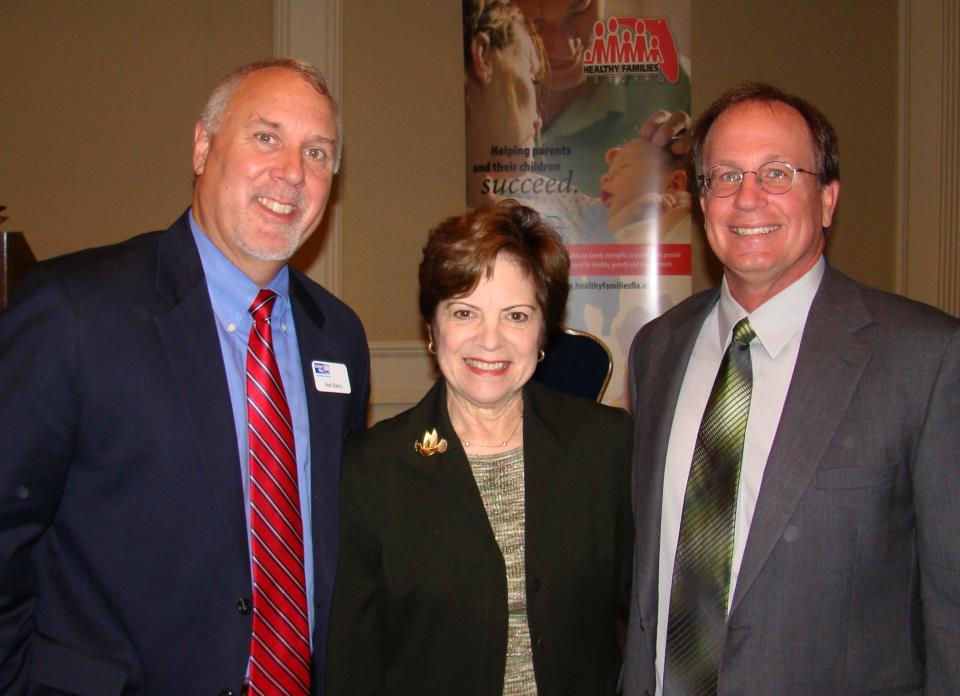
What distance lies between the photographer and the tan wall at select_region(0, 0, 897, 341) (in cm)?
498

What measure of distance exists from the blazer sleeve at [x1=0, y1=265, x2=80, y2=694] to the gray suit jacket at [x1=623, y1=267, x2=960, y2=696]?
5.02 feet

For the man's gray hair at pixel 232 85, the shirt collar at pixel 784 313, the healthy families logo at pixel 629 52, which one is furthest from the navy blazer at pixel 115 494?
the healthy families logo at pixel 629 52

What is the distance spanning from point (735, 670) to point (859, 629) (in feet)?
0.92

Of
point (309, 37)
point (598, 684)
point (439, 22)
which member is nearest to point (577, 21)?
point (439, 22)

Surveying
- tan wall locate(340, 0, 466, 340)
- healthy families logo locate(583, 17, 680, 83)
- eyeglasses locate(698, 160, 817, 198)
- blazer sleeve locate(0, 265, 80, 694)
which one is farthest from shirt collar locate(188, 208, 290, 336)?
healthy families logo locate(583, 17, 680, 83)

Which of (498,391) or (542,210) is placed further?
(542,210)

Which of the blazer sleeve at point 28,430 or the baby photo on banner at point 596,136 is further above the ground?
the baby photo on banner at point 596,136

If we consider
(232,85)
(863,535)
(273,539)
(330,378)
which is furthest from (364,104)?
(863,535)

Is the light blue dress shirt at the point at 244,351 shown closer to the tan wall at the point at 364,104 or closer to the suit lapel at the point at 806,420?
the suit lapel at the point at 806,420

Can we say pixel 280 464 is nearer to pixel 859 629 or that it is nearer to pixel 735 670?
pixel 735 670

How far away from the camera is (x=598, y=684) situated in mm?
1987

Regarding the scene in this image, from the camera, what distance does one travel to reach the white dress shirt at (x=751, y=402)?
1.83m

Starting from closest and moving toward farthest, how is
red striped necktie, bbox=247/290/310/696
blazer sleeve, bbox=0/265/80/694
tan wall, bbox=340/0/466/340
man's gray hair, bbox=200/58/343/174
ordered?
blazer sleeve, bbox=0/265/80/694 → red striped necktie, bbox=247/290/310/696 → man's gray hair, bbox=200/58/343/174 → tan wall, bbox=340/0/466/340

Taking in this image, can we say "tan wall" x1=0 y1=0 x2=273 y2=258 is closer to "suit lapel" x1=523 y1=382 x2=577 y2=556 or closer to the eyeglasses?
"suit lapel" x1=523 y1=382 x2=577 y2=556
